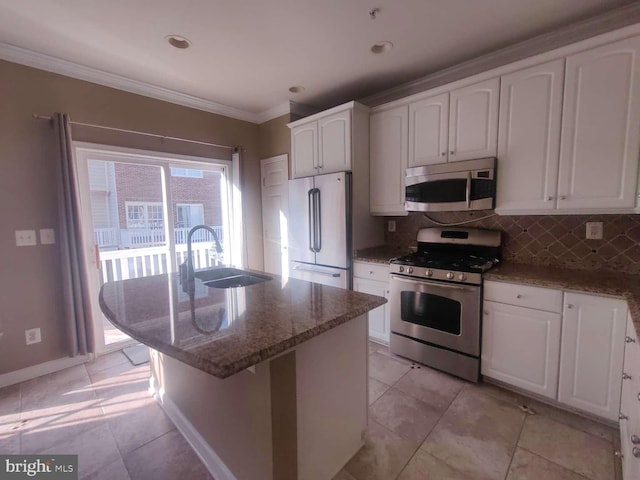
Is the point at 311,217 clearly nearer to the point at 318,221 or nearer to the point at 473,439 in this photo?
the point at 318,221

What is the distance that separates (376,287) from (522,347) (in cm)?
121

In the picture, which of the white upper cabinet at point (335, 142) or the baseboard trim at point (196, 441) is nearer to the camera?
the baseboard trim at point (196, 441)

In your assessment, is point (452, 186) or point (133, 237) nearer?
point (452, 186)

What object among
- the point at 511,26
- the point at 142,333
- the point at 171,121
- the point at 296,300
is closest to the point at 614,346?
the point at 296,300

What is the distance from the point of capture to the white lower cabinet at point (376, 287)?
2.72 m

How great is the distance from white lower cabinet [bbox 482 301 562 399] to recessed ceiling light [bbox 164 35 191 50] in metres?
3.05

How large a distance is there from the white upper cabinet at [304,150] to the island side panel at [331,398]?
220 centimetres

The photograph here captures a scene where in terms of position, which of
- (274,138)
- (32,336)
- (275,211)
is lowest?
(32,336)

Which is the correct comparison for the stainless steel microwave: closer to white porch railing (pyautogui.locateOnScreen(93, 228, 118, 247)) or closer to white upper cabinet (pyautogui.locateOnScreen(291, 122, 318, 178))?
white upper cabinet (pyautogui.locateOnScreen(291, 122, 318, 178))

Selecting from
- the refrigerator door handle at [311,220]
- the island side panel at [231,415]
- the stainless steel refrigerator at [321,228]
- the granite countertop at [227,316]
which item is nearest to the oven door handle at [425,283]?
the stainless steel refrigerator at [321,228]

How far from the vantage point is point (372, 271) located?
279 cm

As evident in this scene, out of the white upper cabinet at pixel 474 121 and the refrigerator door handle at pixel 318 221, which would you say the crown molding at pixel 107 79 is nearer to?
the refrigerator door handle at pixel 318 221

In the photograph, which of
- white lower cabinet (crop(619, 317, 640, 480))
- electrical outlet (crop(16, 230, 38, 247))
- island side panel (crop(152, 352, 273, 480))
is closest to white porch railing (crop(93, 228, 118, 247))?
electrical outlet (crop(16, 230, 38, 247))

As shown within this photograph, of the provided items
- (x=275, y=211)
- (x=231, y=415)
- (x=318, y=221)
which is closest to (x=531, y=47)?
(x=318, y=221)
